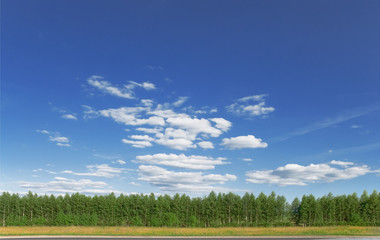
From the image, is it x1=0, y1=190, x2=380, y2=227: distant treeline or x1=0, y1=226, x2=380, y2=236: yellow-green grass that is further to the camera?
x1=0, y1=190, x2=380, y2=227: distant treeline

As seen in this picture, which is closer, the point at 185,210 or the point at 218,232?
the point at 218,232

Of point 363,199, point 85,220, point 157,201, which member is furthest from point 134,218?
point 363,199

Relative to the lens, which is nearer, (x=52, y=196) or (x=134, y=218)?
(x=134, y=218)

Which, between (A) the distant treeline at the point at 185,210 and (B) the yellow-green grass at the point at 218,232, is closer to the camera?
(B) the yellow-green grass at the point at 218,232

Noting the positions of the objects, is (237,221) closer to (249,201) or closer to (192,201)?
Result: (249,201)

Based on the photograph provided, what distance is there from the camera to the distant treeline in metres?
70.1

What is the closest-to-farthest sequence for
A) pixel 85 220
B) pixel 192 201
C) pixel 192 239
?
pixel 192 239 < pixel 85 220 < pixel 192 201

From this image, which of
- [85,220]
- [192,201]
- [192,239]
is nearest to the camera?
[192,239]

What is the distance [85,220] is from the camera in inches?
2751

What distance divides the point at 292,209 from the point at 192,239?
53.2m

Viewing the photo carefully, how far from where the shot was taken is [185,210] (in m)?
73.5

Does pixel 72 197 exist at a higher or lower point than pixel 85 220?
higher

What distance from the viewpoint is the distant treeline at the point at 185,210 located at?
7012 cm

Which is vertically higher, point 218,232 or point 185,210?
point 218,232
